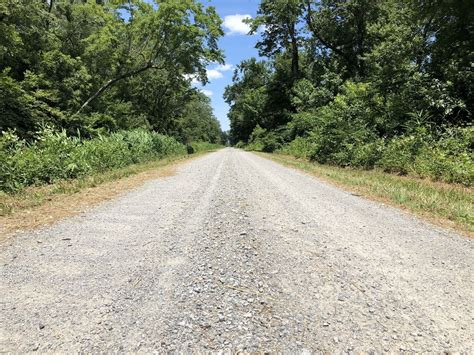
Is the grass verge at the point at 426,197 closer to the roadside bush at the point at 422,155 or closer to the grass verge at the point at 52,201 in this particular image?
the roadside bush at the point at 422,155

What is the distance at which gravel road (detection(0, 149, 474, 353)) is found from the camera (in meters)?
2.34

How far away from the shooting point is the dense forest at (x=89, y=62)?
13.4 meters

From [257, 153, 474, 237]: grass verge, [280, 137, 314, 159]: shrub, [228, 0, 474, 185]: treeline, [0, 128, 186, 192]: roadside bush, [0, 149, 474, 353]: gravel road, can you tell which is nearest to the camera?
[0, 149, 474, 353]: gravel road

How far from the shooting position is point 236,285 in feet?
10.3

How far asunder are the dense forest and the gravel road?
687cm

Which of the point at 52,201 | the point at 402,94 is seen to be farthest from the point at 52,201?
the point at 402,94

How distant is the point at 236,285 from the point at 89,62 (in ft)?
69.6

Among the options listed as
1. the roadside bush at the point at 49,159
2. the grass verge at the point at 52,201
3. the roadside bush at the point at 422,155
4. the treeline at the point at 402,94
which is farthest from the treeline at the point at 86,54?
the roadside bush at the point at 422,155

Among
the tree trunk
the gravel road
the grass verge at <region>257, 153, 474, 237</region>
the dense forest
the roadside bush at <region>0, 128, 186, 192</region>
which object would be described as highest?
the tree trunk

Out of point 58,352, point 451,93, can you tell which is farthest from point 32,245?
point 451,93

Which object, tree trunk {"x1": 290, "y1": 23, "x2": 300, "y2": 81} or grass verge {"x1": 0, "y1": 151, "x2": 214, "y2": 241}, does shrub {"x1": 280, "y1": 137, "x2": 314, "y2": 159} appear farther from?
grass verge {"x1": 0, "y1": 151, "x2": 214, "y2": 241}

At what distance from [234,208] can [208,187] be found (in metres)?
2.69

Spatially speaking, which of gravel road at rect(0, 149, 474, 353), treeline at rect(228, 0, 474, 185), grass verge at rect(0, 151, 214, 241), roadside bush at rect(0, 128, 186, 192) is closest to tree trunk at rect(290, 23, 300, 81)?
treeline at rect(228, 0, 474, 185)

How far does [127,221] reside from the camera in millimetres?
5305
